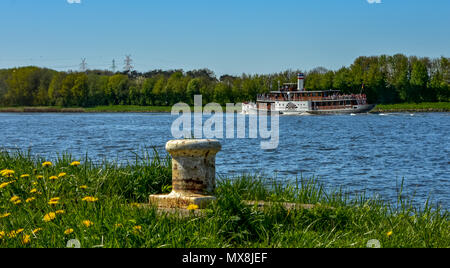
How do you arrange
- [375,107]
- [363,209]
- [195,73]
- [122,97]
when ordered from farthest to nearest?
[195,73] < [122,97] < [375,107] < [363,209]

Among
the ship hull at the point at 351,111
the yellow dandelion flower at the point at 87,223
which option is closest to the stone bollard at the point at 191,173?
the yellow dandelion flower at the point at 87,223

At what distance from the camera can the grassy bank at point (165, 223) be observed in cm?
618

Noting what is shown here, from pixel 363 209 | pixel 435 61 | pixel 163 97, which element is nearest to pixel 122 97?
pixel 163 97

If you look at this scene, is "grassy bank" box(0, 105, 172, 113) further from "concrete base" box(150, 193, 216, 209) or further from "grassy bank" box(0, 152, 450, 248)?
"concrete base" box(150, 193, 216, 209)

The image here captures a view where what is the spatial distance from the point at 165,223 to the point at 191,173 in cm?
124

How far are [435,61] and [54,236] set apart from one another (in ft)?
414

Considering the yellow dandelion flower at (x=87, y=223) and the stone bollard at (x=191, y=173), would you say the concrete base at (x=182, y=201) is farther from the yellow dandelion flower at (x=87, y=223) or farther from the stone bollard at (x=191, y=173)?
the yellow dandelion flower at (x=87, y=223)

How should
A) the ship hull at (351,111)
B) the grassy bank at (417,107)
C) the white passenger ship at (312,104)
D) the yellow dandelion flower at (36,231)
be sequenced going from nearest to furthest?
the yellow dandelion flower at (36,231), the ship hull at (351,111), the white passenger ship at (312,104), the grassy bank at (417,107)

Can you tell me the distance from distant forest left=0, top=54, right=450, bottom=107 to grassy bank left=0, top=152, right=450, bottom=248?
108 m

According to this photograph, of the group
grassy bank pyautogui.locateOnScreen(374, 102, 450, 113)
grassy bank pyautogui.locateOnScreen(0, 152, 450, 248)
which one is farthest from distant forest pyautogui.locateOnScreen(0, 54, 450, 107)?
grassy bank pyautogui.locateOnScreen(0, 152, 450, 248)

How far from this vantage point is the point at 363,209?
8.88m

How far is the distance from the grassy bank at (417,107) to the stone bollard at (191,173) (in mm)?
112010
